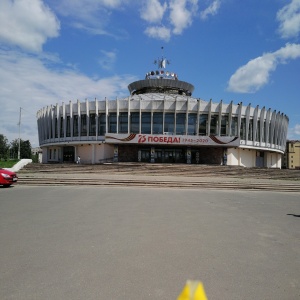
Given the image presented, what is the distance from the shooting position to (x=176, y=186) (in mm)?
18172

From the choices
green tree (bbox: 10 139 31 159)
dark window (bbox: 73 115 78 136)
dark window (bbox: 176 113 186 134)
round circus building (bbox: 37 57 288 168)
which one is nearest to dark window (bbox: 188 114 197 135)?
round circus building (bbox: 37 57 288 168)

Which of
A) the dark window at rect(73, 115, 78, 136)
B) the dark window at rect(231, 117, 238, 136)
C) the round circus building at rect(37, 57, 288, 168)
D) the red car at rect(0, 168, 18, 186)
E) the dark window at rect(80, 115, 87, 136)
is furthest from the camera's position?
the dark window at rect(73, 115, 78, 136)

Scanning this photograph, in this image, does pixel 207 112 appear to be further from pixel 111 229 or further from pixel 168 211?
pixel 111 229

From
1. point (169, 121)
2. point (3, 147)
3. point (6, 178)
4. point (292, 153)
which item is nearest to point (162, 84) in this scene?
point (169, 121)

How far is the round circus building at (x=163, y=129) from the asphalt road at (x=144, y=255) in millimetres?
28008

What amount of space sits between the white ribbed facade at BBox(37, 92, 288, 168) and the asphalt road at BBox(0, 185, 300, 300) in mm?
30008

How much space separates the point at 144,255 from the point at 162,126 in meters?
34.9

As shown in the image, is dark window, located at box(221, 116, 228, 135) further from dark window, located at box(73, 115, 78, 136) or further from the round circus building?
dark window, located at box(73, 115, 78, 136)

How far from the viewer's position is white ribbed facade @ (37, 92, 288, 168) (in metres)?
39.1

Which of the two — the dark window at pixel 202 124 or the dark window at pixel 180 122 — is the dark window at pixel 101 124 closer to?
the dark window at pixel 180 122

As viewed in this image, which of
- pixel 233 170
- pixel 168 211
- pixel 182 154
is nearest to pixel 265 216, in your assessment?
pixel 168 211

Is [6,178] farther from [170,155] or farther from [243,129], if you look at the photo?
[243,129]

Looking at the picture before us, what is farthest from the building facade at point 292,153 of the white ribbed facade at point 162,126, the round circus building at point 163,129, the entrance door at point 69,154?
the entrance door at point 69,154

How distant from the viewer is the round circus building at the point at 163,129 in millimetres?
38000
